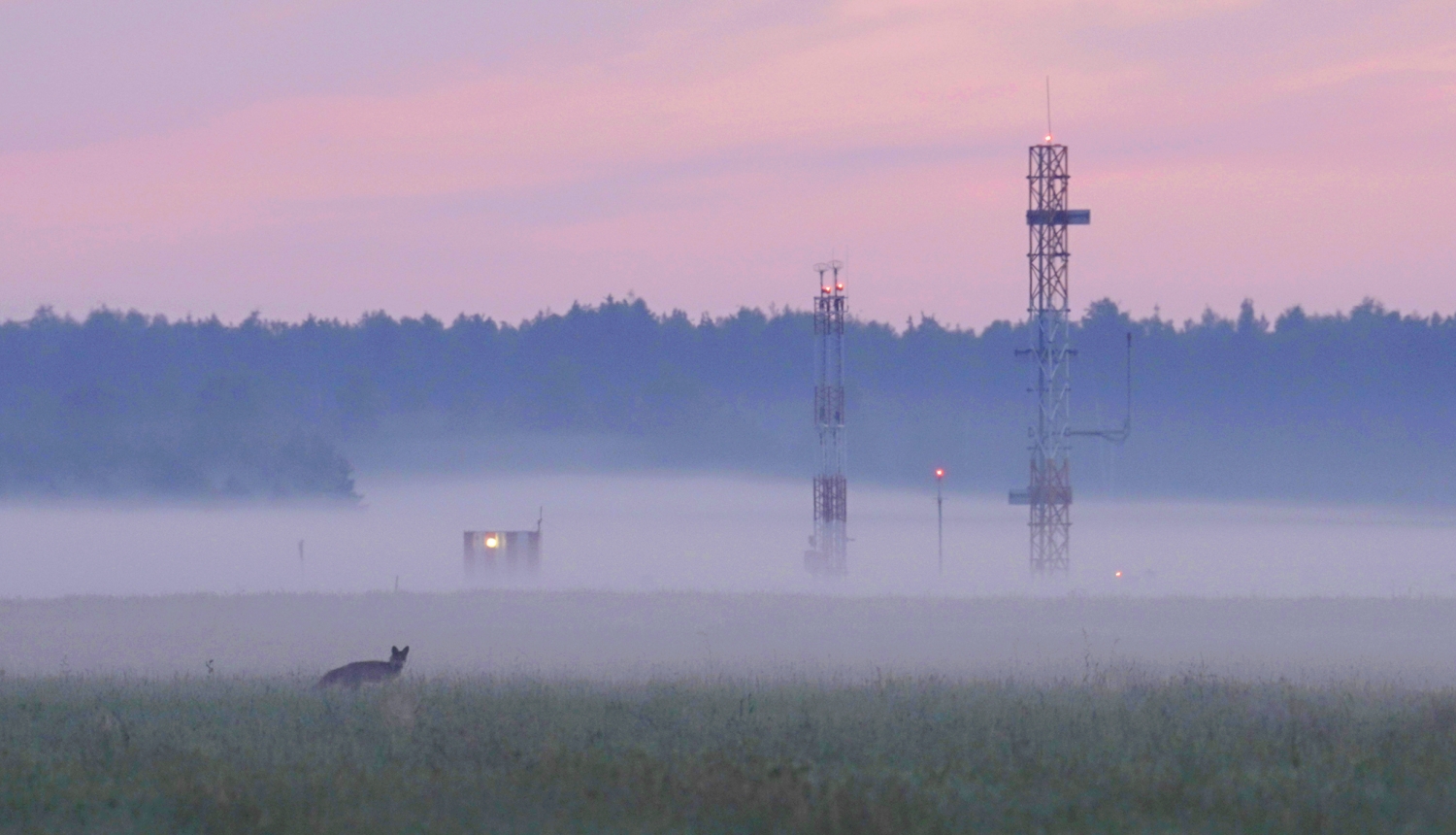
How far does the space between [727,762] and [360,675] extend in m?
9.67

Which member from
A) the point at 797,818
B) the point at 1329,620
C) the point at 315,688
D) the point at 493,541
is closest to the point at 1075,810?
the point at 797,818

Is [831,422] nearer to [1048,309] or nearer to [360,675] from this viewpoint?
[1048,309]

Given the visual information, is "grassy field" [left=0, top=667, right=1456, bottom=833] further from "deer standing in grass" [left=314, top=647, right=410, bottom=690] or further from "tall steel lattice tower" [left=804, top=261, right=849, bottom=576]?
"tall steel lattice tower" [left=804, top=261, right=849, bottom=576]

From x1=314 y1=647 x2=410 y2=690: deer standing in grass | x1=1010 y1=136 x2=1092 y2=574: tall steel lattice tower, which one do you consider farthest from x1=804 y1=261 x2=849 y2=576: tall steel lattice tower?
x1=314 y1=647 x2=410 y2=690: deer standing in grass

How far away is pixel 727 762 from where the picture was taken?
47.8 ft

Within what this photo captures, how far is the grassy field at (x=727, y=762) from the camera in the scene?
41.7 feet

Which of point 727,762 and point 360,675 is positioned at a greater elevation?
point 727,762

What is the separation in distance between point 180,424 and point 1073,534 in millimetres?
88610

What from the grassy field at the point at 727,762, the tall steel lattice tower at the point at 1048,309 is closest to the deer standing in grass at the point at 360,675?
the grassy field at the point at 727,762

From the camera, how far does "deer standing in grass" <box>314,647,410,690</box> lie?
22530mm

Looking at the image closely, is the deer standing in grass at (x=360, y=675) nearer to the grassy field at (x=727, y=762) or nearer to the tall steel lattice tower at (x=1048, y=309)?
the grassy field at (x=727, y=762)

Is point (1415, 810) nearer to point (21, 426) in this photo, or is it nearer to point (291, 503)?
point (291, 503)

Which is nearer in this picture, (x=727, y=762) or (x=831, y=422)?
(x=727, y=762)

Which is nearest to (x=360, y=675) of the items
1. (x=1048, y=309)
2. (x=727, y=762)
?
(x=727, y=762)
